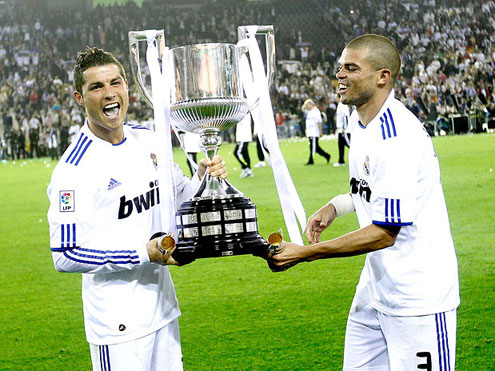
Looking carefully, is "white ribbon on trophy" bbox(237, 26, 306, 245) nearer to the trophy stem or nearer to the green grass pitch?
the trophy stem

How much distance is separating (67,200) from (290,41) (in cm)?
3484

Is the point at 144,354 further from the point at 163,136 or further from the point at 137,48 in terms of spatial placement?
the point at 137,48

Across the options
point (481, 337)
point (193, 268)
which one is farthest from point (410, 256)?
point (193, 268)

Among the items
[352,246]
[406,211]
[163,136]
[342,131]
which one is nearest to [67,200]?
[163,136]

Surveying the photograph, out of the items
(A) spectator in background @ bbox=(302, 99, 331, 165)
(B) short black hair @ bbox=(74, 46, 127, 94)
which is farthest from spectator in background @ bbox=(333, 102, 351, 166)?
(B) short black hair @ bbox=(74, 46, 127, 94)

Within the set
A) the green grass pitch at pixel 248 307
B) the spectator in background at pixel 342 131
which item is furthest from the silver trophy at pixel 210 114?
the spectator in background at pixel 342 131

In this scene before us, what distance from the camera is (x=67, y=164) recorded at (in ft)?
8.68

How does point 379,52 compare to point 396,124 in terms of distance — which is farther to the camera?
point 379,52

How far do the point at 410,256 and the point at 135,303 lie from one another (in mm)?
1099

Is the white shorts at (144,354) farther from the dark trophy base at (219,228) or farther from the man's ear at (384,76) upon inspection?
the man's ear at (384,76)

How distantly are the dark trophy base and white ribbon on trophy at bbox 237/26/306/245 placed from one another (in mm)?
160

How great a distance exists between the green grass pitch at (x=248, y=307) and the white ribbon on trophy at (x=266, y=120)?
83.7 inches

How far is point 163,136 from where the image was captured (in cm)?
258

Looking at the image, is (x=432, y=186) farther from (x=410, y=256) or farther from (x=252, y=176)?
(x=252, y=176)
